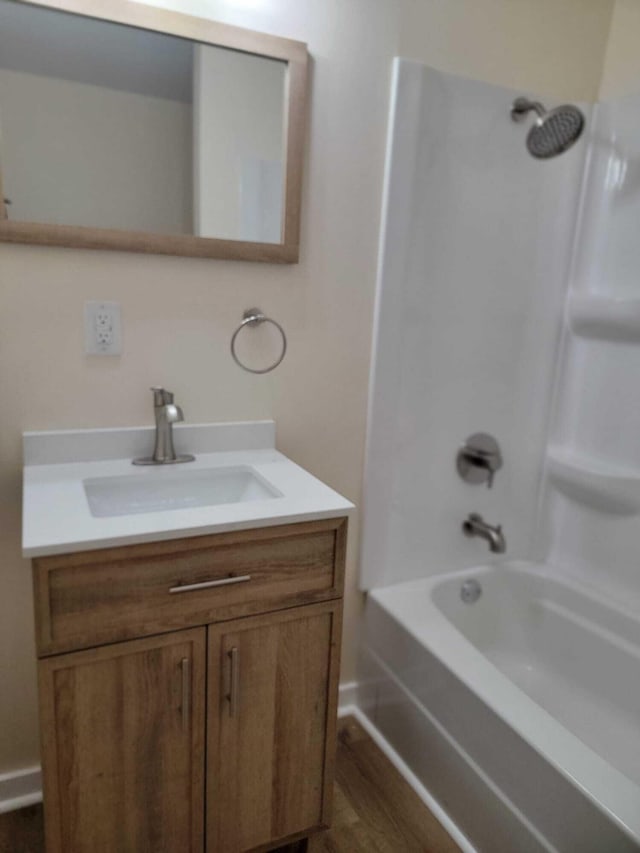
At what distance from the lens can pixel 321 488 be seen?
4.04 ft

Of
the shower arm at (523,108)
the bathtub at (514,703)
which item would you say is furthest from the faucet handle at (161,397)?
the shower arm at (523,108)

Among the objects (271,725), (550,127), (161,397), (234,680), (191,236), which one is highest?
(550,127)

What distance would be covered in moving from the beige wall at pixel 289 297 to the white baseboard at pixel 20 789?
3cm

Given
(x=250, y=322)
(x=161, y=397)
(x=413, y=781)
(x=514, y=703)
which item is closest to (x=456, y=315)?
(x=250, y=322)

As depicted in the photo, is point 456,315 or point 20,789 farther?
point 456,315

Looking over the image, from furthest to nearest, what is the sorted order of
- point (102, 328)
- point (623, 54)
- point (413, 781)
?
point (623, 54) < point (413, 781) < point (102, 328)

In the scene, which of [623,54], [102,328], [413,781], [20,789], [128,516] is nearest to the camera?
[128,516]

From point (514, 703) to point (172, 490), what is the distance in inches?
35.6

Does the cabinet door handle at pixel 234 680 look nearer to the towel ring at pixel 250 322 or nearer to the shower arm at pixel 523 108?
the towel ring at pixel 250 322

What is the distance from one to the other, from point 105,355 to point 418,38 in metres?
1.14

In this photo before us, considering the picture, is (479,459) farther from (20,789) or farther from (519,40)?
(20,789)

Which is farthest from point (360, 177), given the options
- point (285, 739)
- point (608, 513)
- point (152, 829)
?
point (152, 829)

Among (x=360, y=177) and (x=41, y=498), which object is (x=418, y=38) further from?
(x=41, y=498)

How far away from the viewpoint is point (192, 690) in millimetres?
1079
